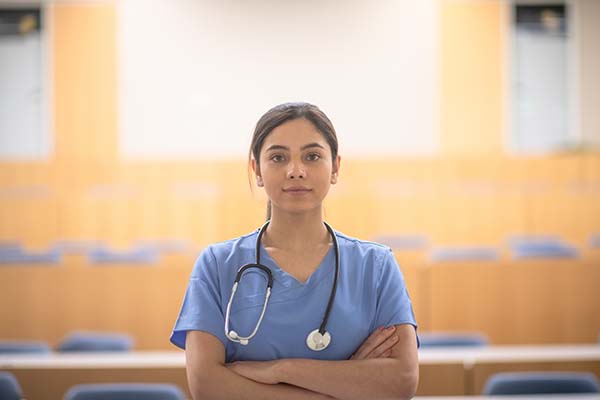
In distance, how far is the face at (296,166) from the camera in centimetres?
160

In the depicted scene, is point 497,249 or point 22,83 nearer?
point 497,249

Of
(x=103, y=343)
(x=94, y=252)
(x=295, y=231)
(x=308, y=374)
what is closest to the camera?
(x=308, y=374)

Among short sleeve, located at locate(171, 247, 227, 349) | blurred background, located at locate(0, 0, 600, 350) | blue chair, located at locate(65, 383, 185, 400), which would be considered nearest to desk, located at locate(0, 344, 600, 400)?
blue chair, located at locate(65, 383, 185, 400)

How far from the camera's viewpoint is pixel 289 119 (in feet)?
5.37

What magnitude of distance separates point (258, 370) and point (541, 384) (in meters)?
1.67

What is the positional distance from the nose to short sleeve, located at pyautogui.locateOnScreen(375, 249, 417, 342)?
0.94 ft

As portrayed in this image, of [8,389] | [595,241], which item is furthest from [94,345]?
[595,241]

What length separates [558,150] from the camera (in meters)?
9.37

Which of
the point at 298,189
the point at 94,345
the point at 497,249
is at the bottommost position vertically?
the point at 94,345

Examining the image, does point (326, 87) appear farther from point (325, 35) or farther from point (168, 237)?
point (168, 237)

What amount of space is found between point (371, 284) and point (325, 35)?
9.06 meters

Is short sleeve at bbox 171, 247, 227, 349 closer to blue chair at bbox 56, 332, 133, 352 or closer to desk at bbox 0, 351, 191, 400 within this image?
desk at bbox 0, 351, 191, 400

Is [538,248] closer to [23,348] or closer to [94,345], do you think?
[94,345]

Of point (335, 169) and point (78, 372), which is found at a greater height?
point (335, 169)
